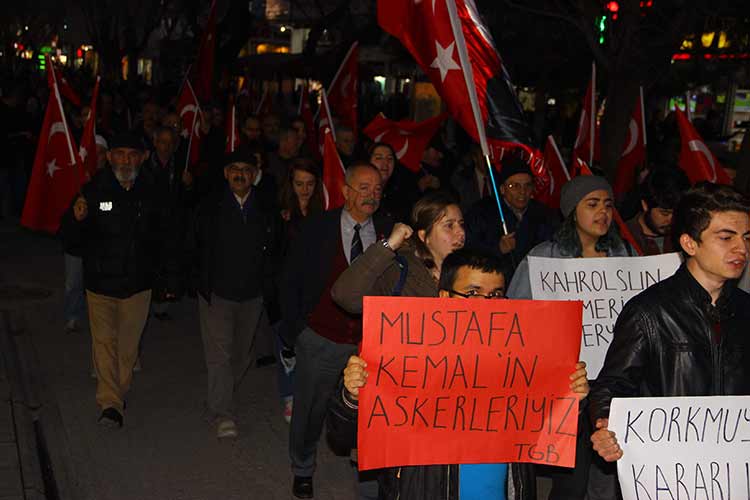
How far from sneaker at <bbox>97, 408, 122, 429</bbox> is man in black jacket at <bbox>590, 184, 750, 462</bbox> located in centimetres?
432

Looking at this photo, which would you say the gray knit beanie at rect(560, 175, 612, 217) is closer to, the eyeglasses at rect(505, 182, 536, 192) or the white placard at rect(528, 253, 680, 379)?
the white placard at rect(528, 253, 680, 379)

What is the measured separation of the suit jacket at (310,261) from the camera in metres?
5.96

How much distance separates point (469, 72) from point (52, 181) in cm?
390

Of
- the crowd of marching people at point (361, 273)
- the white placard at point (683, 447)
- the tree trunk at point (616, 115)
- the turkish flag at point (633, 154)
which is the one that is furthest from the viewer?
the tree trunk at point (616, 115)

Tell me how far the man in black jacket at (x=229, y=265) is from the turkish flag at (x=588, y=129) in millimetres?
4530

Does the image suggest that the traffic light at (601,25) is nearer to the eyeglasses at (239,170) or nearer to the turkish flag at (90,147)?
the turkish flag at (90,147)

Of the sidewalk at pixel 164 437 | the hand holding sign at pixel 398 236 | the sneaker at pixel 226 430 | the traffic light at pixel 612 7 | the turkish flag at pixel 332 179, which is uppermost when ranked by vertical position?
the traffic light at pixel 612 7

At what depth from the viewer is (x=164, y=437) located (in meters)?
7.20

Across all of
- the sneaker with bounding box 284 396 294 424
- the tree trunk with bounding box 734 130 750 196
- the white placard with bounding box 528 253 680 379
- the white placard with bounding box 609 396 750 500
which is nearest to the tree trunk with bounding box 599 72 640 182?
the tree trunk with bounding box 734 130 750 196

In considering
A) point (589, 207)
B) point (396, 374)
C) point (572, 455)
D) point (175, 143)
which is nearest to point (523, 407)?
point (572, 455)

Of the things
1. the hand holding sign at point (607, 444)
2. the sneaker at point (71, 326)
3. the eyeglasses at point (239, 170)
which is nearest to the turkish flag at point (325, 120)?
the eyeglasses at point (239, 170)

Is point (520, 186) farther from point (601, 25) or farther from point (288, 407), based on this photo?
point (601, 25)

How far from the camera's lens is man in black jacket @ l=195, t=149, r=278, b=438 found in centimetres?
710

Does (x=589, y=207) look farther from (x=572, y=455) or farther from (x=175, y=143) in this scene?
(x=175, y=143)
